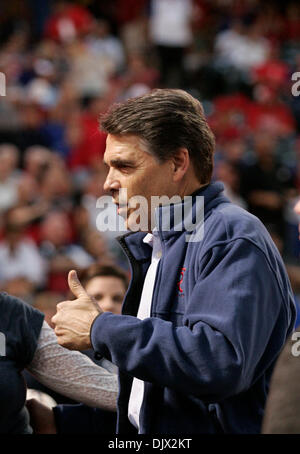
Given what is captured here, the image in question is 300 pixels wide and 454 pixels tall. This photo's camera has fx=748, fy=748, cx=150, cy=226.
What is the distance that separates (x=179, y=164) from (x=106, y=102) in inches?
240

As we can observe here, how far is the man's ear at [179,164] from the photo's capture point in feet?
5.84

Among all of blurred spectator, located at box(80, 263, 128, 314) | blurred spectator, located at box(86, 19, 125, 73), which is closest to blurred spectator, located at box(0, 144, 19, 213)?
blurred spectator, located at box(86, 19, 125, 73)

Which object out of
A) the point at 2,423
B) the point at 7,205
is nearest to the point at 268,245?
the point at 2,423

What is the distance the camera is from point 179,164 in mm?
1784

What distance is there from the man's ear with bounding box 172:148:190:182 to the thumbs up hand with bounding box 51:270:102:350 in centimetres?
36

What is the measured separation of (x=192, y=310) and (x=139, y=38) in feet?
28.2

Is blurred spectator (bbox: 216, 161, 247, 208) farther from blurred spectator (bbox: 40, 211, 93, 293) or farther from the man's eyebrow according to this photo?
the man's eyebrow

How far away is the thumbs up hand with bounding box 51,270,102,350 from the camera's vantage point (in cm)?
165

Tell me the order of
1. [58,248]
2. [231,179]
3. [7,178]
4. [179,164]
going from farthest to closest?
1. [231,179]
2. [7,178]
3. [58,248]
4. [179,164]

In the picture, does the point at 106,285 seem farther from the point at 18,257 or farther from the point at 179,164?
the point at 18,257
